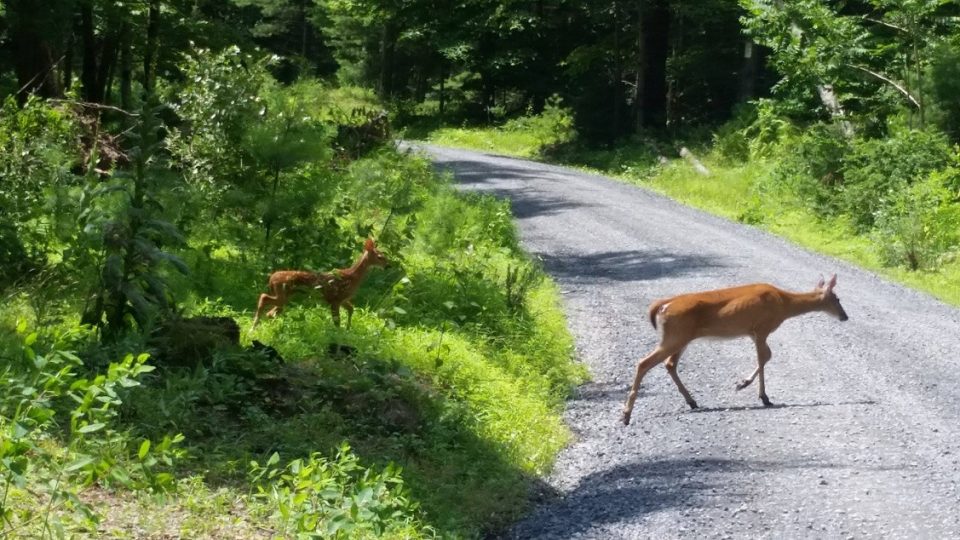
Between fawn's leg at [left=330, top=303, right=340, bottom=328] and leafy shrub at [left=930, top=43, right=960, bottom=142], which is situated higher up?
leafy shrub at [left=930, top=43, right=960, bottom=142]

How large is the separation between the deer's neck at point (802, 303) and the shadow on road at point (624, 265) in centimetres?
487

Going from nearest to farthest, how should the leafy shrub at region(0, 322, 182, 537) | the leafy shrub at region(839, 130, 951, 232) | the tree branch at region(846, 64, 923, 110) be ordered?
the leafy shrub at region(0, 322, 182, 537), the leafy shrub at region(839, 130, 951, 232), the tree branch at region(846, 64, 923, 110)

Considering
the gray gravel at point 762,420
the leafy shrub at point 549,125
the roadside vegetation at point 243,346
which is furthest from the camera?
the leafy shrub at point 549,125

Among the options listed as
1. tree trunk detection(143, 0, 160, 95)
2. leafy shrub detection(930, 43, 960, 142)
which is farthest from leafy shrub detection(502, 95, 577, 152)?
tree trunk detection(143, 0, 160, 95)

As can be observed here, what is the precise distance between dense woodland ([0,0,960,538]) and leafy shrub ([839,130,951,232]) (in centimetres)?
5

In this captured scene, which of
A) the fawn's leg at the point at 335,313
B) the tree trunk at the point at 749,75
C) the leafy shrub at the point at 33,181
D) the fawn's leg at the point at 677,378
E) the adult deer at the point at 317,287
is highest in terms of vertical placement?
the tree trunk at the point at 749,75

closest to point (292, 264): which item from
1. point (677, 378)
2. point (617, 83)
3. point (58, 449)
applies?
point (677, 378)

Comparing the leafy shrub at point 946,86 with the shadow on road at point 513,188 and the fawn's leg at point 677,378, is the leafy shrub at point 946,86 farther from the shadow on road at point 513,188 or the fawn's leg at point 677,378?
the fawn's leg at point 677,378

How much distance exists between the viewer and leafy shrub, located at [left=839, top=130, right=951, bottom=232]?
20672 millimetres

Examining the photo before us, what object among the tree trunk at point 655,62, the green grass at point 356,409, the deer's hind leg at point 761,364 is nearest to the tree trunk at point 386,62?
the tree trunk at point 655,62

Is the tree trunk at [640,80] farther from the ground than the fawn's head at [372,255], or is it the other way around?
the tree trunk at [640,80]

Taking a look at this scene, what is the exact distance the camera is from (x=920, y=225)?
18.4m

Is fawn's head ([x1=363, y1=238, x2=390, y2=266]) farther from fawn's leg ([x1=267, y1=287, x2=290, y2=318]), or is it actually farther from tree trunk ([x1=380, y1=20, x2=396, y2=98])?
tree trunk ([x1=380, y1=20, x2=396, y2=98])

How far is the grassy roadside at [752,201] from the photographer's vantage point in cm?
1741
